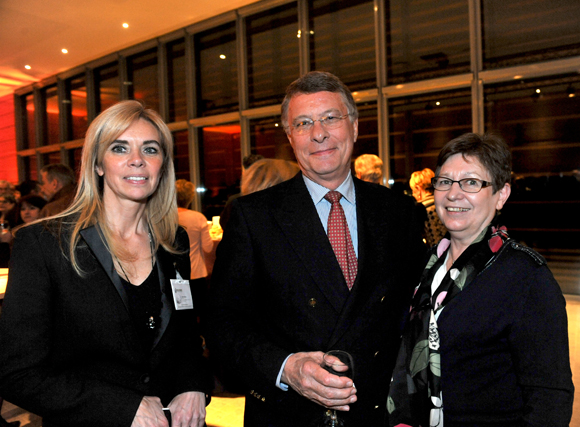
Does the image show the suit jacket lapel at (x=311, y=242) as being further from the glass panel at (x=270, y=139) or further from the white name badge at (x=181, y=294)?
the glass panel at (x=270, y=139)

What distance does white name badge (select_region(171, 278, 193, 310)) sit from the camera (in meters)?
1.65

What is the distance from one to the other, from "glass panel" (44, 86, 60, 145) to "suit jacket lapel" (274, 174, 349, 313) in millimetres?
12625

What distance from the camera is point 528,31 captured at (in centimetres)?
568

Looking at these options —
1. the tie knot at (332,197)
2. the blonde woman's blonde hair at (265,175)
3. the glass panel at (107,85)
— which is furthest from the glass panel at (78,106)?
the tie knot at (332,197)

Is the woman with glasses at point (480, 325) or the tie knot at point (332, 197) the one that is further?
the tie knot at point (332, 197)

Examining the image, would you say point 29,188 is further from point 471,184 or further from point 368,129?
point 471,184

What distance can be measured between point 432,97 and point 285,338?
5.67m

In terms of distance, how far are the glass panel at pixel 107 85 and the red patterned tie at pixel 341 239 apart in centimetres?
1011

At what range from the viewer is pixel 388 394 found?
1.59 meters

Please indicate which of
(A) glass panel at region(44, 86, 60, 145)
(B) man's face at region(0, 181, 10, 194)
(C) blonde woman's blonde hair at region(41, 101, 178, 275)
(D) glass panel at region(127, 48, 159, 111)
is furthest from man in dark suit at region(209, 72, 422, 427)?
(A) glass panel at region(44, 86, 60, 145)

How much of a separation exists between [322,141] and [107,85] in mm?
10727

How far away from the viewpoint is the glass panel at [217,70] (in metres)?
8.50

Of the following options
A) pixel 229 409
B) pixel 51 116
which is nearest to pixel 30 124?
pixel 51 116

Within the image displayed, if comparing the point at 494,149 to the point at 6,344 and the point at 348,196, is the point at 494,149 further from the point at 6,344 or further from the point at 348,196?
the point at 6,344
